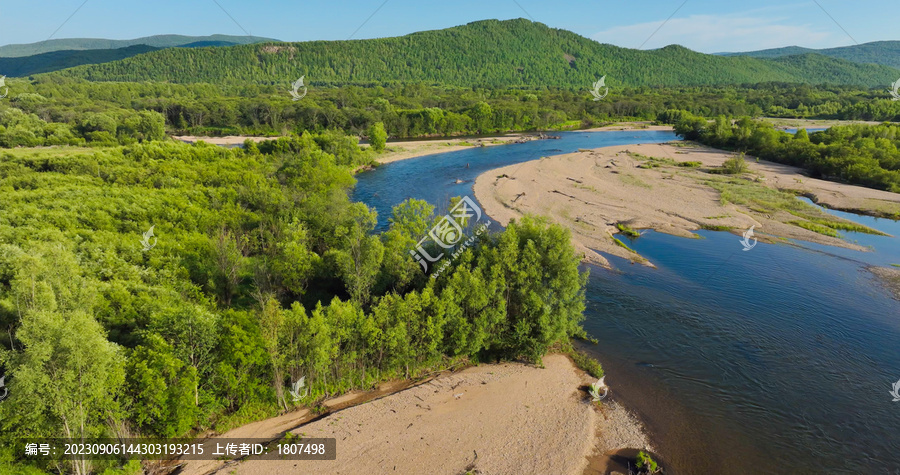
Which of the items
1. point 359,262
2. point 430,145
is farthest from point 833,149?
point 359,262

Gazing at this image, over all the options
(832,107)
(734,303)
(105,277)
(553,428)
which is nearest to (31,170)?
(105,277)

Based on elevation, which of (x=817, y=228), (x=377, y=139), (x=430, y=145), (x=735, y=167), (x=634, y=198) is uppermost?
(x=377, y=139)

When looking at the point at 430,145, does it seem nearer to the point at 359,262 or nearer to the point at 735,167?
the point at 735,167

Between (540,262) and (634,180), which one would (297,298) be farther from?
(634,180)

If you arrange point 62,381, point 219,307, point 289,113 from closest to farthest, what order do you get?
point 62,381
point 219,307
point 289,113

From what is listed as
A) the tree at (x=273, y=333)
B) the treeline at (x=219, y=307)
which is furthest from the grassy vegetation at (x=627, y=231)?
the tree at (x=273, y=333)

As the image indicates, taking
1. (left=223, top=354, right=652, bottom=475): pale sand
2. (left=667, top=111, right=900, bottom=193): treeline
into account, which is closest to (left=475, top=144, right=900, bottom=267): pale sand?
(left=667, top=111, right=900, bottom=193): treeline

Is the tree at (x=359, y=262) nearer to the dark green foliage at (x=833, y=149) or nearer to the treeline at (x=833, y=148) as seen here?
the dark green foliage at (x=833, y=149)
